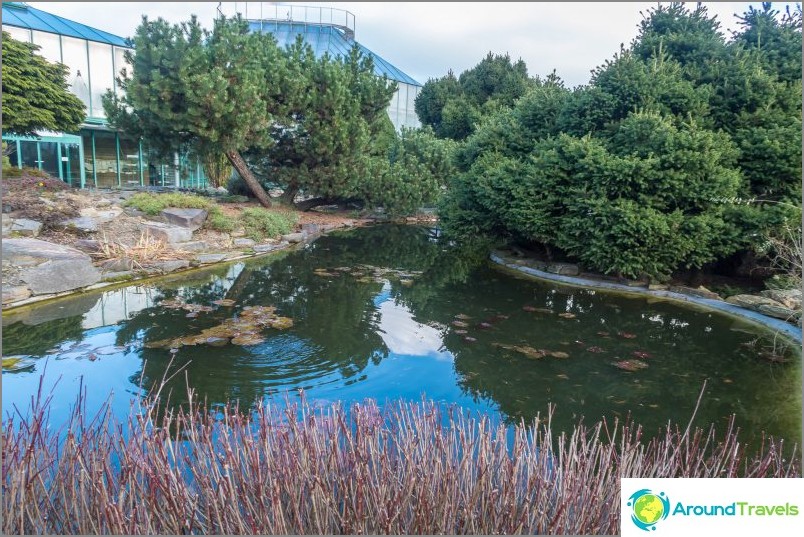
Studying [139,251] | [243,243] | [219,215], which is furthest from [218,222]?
[139,251]

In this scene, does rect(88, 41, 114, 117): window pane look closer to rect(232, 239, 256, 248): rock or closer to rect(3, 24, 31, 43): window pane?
rect(3, 24, 31, 43): window pane

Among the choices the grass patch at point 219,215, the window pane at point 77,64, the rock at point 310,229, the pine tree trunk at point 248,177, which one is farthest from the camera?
the window pane at point 77,64

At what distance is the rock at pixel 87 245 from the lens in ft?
30.6

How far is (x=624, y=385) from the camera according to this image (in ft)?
17.3

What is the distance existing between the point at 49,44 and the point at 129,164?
483 cm

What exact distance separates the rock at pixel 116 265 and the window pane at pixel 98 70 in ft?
39.9

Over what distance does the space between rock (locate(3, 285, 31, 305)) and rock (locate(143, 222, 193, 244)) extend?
3162 mm

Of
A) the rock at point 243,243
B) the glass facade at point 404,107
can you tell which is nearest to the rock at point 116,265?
the rock at point 243,243

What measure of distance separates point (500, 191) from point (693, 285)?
12.7 feet

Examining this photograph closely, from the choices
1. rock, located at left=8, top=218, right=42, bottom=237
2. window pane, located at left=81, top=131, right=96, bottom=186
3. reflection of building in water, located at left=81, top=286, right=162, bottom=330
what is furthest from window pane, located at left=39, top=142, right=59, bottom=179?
reflection of building in water, located at left=81, top=286, right=162, bottom=330

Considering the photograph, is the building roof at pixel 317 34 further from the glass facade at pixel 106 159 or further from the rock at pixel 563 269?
the rock at pixel 563 269

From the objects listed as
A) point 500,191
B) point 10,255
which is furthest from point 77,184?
point 500,191

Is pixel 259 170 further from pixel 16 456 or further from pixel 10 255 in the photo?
pixel 16 456

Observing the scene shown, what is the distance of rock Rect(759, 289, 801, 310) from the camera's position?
24.2 feet
